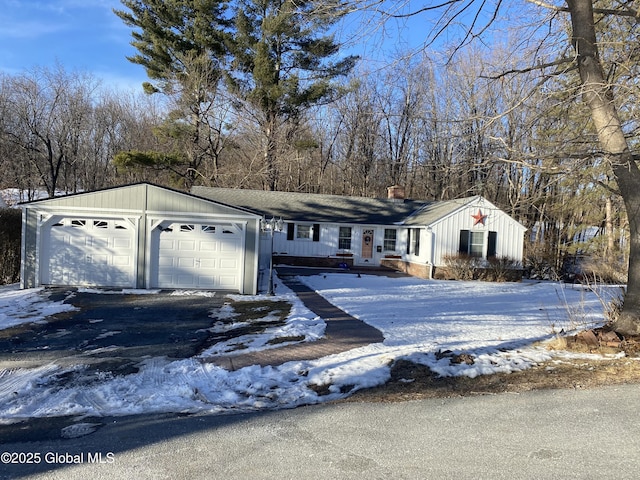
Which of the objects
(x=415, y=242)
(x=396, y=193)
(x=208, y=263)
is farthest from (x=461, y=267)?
(x=208, y=263)

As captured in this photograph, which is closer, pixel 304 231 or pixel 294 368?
pixel 294 368

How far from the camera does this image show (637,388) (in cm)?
555

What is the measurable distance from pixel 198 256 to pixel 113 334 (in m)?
6.42

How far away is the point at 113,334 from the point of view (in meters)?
8.90

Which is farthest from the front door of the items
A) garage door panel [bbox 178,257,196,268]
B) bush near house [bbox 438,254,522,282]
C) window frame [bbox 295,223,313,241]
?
garage door panel [bbox 178,257,196,268]

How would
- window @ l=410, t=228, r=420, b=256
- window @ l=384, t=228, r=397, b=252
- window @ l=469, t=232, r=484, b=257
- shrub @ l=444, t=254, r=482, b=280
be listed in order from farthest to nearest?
window @ l=384, t=228, r=397, b=252 < window @ l=410, t=228, r=420, b=256 < window @ l=469, t=232, r=484, b=257 < shrub @ l=444, t=254, r=482, b=280

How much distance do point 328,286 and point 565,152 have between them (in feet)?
33.8

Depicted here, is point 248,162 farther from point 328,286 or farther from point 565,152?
point 565,152

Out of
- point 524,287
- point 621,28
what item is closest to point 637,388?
point 621,28

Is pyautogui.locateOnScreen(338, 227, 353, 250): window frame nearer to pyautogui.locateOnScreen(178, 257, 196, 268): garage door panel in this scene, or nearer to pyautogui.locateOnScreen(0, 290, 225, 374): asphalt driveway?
pyautogui.locateOnScreen(178, 257, 196, 268): garage door panel

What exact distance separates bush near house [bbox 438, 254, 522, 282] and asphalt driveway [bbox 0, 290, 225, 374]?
41.1 ft

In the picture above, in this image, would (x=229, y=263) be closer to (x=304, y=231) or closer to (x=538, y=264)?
(x=304, y=231)

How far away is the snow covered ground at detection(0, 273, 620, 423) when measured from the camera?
530 cm

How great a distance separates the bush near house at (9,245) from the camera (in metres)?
15.8
